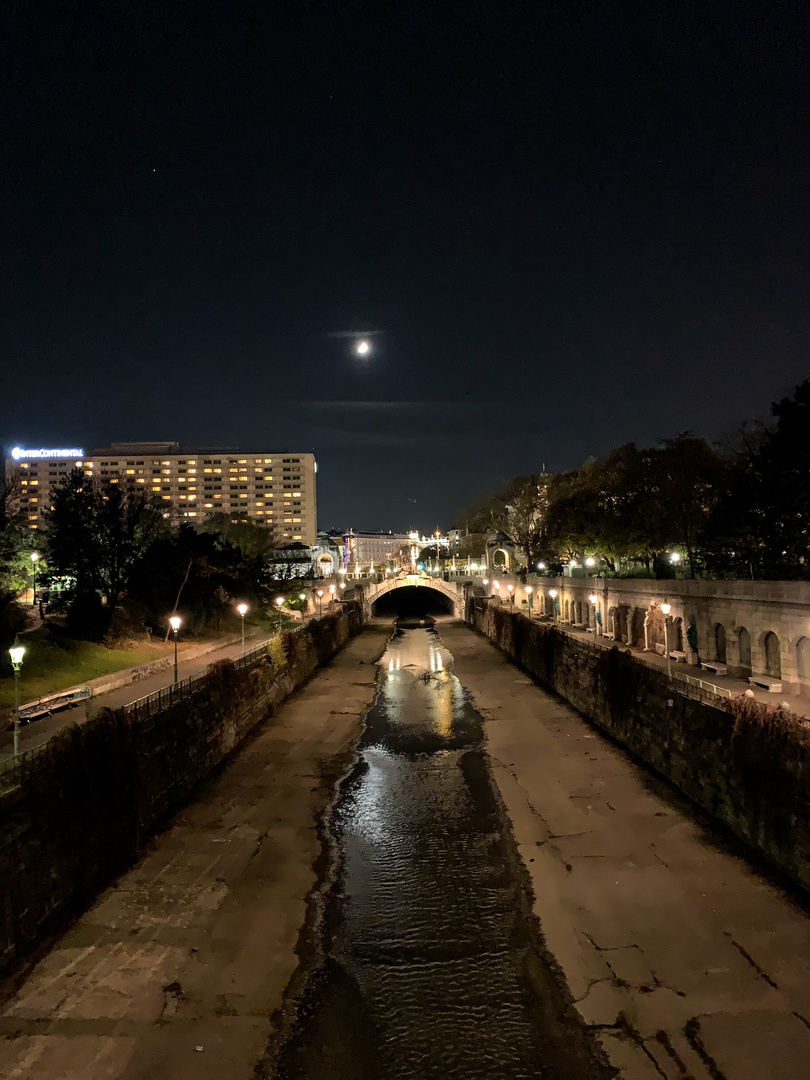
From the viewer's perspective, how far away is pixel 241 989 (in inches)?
397

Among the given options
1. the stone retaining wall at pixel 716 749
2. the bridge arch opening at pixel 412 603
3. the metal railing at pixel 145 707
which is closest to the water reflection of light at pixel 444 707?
the stone retaining wall at pixel 716 749

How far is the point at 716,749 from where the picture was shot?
15.5 metres

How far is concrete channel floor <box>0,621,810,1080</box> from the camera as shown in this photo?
28.5 ft

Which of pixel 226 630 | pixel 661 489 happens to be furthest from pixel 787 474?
pixel 226 630

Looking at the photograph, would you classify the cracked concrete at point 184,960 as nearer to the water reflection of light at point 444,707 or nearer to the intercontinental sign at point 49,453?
the water reflection of light at point 444,707

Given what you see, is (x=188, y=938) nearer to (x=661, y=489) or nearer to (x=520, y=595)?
(x=661, y=489)

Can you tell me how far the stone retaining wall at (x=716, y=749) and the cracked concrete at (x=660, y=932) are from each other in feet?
2.25

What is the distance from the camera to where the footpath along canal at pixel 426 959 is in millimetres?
8781

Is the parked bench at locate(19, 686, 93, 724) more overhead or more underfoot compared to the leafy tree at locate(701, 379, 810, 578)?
more underfoot

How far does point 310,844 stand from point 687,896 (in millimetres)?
8273

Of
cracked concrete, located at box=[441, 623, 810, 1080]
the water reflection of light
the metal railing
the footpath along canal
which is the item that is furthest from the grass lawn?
cracked concrete, located at box=[441, 623, 810, 1080]

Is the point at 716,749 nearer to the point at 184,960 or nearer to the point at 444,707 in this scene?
the point at 184,960

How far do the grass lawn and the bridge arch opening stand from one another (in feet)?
229

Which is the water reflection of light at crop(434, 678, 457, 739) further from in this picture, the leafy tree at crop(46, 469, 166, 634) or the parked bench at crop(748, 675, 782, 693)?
the leafy tree at crop(46, 469, 166, 634)
